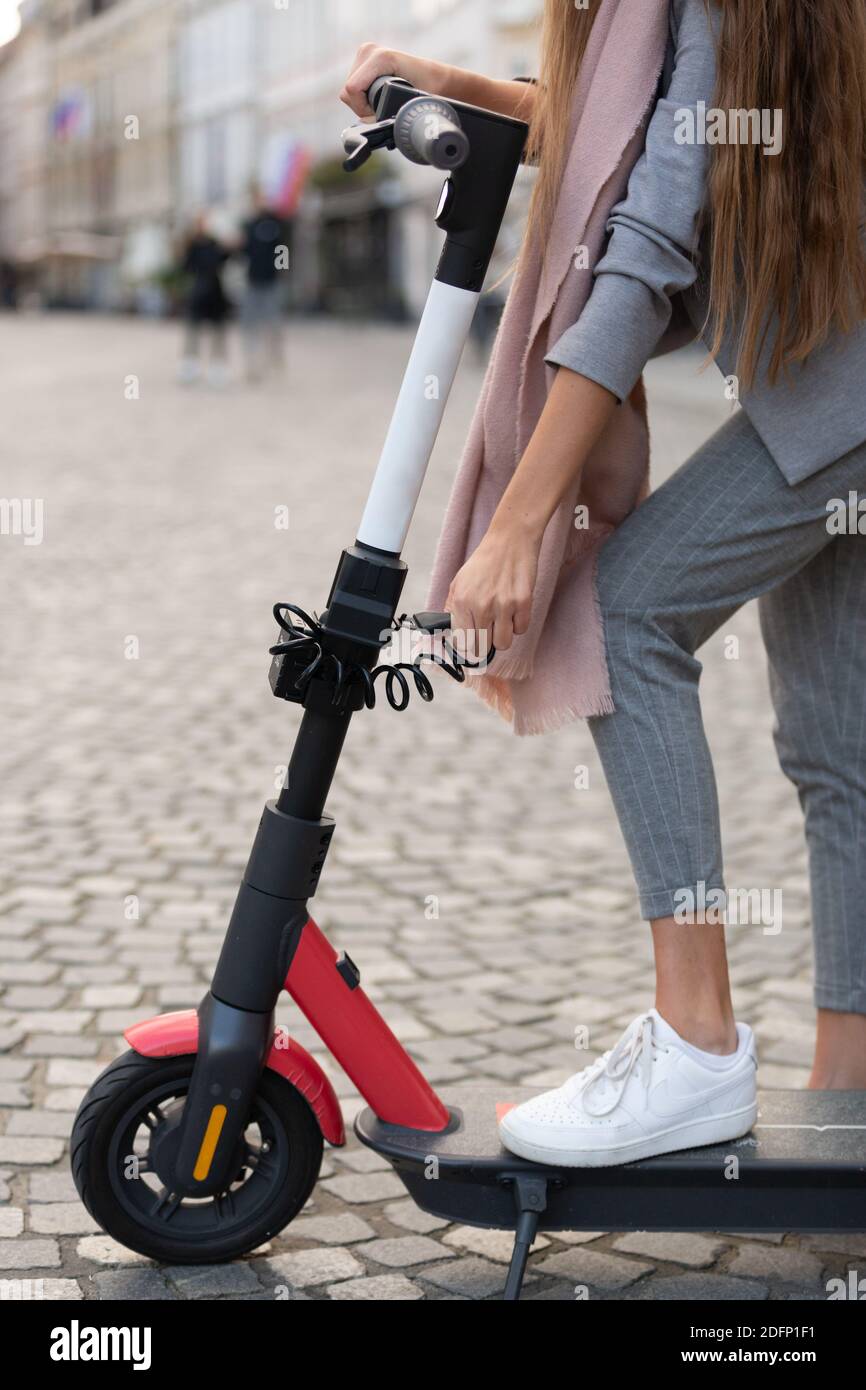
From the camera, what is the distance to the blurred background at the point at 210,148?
39.6 meters

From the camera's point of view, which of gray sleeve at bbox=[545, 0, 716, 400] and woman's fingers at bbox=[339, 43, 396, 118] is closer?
gray sleeve at bbox=[545, 0, 716, 400]

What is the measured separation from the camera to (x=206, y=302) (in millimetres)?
19469

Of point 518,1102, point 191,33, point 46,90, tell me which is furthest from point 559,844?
point 46,90

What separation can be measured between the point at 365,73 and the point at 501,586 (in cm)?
68

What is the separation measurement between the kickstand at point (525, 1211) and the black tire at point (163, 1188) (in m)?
0.29

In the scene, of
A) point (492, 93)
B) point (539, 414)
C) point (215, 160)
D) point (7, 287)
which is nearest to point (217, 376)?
point (492, 93)

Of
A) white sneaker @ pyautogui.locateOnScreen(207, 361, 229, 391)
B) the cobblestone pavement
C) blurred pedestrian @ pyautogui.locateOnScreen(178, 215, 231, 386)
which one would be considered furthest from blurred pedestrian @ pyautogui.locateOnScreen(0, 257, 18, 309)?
the cobblestone pavement

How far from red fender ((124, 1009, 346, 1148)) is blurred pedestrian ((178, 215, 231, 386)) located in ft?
57.7

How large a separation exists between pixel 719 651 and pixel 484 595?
499cm

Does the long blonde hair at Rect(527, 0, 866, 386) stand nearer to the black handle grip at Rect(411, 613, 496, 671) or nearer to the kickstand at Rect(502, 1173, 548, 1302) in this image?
the black handle grip at Rect(411, 613, 496, 671)

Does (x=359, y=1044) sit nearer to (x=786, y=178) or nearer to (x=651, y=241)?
(x=651, y=241)

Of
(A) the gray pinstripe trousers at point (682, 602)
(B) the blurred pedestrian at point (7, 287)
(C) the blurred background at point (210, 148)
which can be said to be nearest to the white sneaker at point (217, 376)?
(C) the blurred background at point (210, 148)

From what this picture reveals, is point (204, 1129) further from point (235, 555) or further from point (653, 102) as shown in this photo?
point (235, 555)

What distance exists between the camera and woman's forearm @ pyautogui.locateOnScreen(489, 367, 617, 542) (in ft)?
6.56
